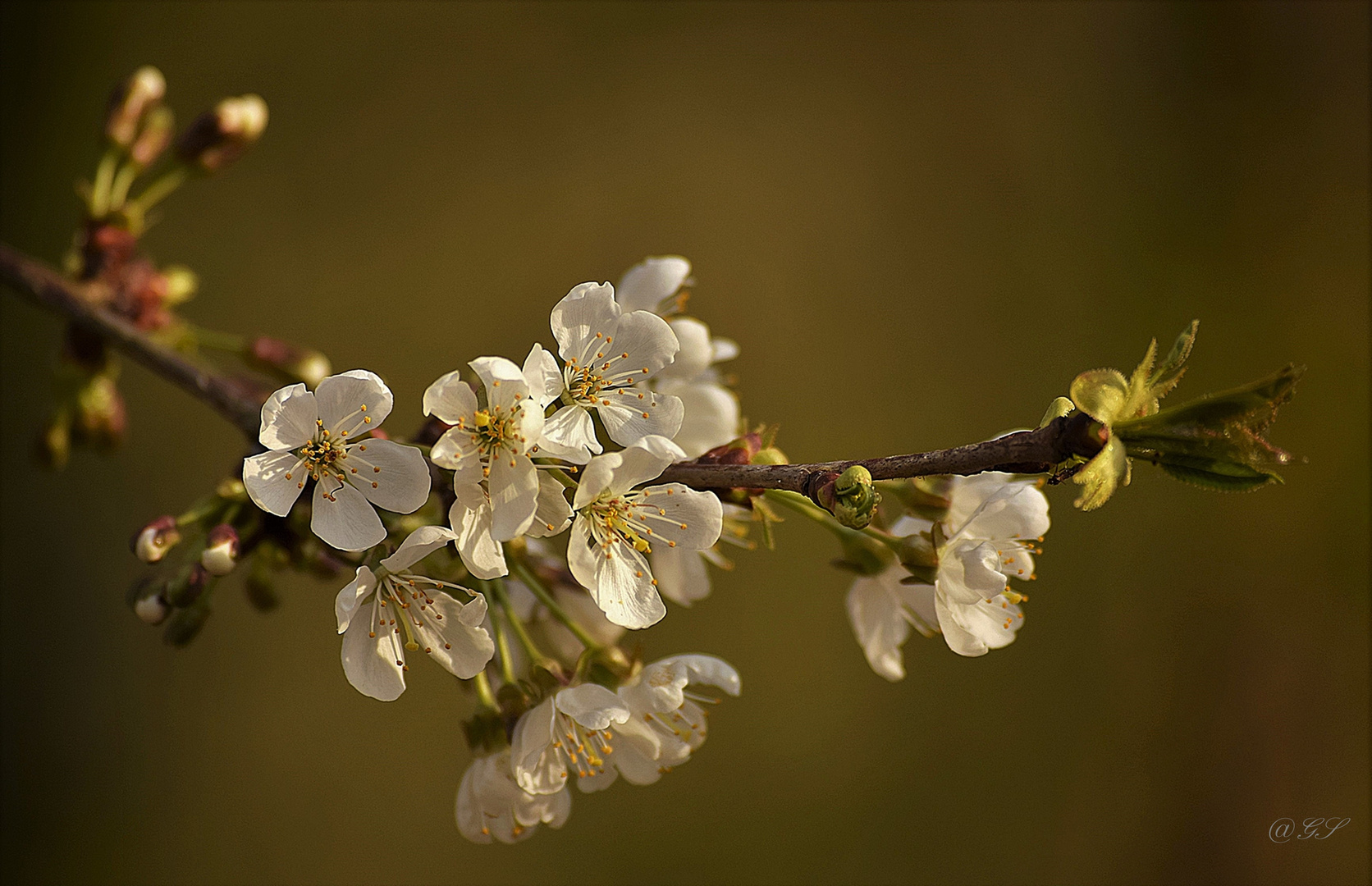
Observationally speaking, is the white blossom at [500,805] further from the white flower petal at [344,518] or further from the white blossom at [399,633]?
the white flower petal at [344,518]

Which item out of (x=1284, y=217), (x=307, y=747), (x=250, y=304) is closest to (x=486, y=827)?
(x=307, y=747)

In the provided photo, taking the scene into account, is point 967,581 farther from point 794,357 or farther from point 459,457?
point 794,357

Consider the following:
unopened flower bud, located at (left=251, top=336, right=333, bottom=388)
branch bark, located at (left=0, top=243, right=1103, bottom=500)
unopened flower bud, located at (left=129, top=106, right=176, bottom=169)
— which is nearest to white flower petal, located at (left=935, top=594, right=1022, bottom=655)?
branch bark, located at (left=0, top=243, right=1103, bottom=500)

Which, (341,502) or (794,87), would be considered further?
(794,87)

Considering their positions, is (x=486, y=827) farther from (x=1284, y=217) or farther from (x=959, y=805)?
(x=1284, y=217)

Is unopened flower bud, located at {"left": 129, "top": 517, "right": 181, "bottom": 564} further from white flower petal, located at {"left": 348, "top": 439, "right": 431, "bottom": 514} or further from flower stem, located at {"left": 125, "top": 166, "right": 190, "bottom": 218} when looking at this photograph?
flower stem, located at {"left": 125, "top": 166, "right": 190, "bottom": 218}

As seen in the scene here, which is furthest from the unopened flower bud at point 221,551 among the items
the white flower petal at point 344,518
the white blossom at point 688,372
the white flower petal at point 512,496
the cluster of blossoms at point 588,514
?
the white blossom at point 688,372
